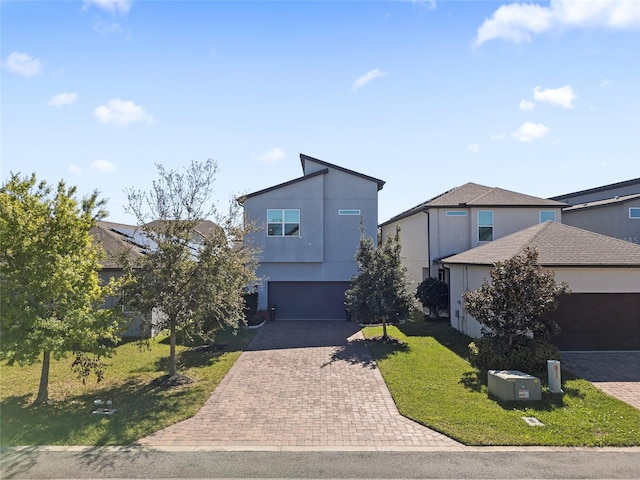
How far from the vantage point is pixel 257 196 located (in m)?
22.9

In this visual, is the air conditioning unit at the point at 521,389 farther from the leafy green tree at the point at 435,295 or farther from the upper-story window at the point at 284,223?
the upper-story window at the point at 284,223

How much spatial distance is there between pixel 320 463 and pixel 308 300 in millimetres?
16094

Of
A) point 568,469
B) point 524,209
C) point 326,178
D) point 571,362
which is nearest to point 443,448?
point 568,469

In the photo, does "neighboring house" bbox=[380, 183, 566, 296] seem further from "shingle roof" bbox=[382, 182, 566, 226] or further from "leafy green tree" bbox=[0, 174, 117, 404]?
"leafy green tree" bbox=[0, 174, 117, 404]

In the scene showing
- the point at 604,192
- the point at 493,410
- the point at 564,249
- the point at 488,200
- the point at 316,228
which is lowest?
the point at 493,410

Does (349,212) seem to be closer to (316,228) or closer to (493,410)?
(316,228)

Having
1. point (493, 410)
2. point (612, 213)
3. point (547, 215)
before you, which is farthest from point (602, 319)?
point (612, 213)

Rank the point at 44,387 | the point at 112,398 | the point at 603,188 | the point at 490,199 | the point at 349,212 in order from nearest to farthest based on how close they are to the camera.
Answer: the point at 44,387 → the point at 112,398 → the point at 349,212 → the point at 490,199 → the point at 603,188

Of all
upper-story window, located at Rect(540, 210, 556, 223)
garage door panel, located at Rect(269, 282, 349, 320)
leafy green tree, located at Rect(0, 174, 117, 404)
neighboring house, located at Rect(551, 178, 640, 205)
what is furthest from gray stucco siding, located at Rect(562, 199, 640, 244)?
leafy green tree, located at Rect(0, 174, 117, 404)

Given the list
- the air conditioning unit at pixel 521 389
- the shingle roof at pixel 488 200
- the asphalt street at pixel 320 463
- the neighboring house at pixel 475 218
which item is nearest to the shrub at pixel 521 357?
the air conditioning unit at pixel 521 389

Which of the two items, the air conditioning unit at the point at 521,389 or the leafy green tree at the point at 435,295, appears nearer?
the air conditioning unit at the point at 521,389

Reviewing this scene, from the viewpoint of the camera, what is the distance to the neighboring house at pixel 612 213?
2598 cm

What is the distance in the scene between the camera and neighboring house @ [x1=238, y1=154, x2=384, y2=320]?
897 inches

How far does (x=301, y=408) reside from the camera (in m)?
10.1
